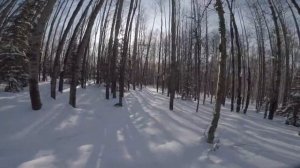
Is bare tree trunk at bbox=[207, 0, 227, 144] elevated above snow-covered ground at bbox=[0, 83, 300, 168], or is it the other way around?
bare tree trunk at bbox=[207, 0, 227, 144]

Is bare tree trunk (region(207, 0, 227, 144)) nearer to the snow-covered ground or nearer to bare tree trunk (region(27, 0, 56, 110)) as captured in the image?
the snow-covered ground

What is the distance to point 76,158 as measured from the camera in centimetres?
795

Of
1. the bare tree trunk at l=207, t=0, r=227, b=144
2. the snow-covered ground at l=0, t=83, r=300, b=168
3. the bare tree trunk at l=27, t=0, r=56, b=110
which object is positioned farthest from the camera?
the bare tree trunk at l=27, t=0, r=56, b=110

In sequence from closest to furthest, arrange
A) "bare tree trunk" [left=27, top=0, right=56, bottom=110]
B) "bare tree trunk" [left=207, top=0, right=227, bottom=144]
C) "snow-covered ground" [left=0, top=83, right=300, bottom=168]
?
"snow-covered ground" [left=0, top=83, right=300, bottom=168], "bare tree trunk" [left=207, top=0, right=227, bottom=144], "bare tree trunk" [left=27, top=0, right=56, bottom=110]

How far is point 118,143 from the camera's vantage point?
9641 mm

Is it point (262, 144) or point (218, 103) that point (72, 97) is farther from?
point (262, 144)

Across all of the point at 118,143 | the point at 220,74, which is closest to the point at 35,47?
the point at 118,143

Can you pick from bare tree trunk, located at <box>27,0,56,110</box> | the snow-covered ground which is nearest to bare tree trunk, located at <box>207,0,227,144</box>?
the snow-covered ground

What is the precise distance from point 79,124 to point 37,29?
3725 millimetres

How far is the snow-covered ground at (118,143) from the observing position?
7949 mm

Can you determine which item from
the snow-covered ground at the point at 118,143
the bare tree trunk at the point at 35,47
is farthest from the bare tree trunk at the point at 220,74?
the bare tree trunk at the point at 35,47

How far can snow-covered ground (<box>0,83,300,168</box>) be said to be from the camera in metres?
7.95

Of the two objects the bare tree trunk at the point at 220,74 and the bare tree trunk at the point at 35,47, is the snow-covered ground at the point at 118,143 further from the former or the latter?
the bare tree trunk at the point at 35,47

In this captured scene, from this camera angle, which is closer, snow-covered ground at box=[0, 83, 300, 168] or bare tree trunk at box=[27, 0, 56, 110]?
snow-covered ground at box=[0, 83, 300, 168]
